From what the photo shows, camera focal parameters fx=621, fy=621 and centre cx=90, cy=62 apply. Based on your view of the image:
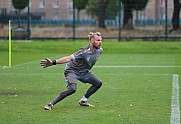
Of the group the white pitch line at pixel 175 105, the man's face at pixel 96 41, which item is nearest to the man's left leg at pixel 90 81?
the man's face at pixel 96 41

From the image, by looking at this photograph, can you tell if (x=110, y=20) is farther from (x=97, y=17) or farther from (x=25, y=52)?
(x=25, y=52)

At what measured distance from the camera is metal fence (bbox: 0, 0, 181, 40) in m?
38.0

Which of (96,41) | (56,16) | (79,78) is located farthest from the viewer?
(56,16)

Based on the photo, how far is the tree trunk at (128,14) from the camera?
39281 millimetres

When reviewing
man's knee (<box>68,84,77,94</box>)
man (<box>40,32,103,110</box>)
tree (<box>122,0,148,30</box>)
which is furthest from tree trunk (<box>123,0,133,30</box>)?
man's knee (<box>68,84,77,94</box>)

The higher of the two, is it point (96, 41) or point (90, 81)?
point (96, 41)

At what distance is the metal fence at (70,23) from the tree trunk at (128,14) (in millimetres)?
216

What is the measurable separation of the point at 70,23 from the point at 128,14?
3838 millimetres

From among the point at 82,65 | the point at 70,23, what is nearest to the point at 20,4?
the point at 70,23

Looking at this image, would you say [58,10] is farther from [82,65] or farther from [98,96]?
[82,65]

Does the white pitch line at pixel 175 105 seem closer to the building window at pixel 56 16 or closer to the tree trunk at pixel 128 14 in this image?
the tree trunk at pixel 128 14

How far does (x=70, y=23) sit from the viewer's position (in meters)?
40.5

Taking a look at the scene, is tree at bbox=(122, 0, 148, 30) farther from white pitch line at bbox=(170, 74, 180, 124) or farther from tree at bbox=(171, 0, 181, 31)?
white pitch line at bbox=(170, 74, 180, 124)

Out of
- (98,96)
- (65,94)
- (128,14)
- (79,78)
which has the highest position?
(128,14)
